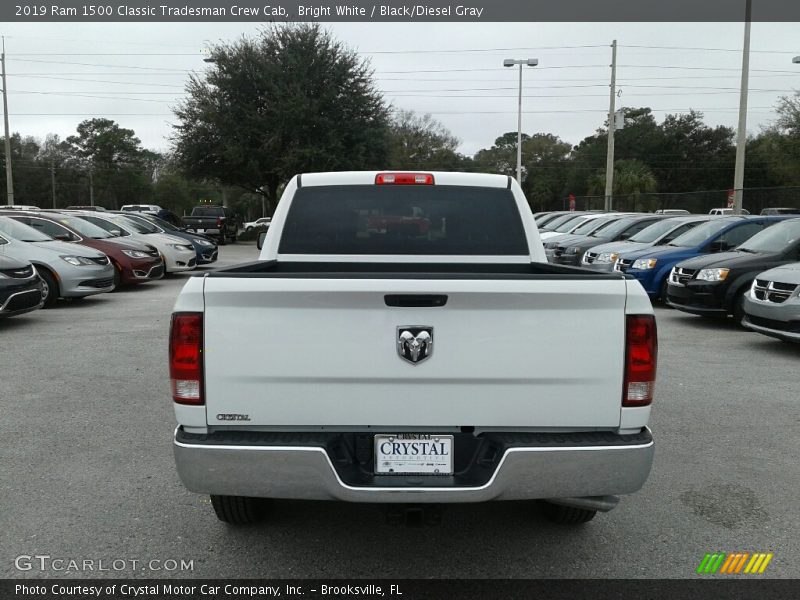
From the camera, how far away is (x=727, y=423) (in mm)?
6027

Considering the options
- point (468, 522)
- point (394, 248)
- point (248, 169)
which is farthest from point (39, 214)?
point (248, 169)

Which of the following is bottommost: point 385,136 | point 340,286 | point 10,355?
point 10,355

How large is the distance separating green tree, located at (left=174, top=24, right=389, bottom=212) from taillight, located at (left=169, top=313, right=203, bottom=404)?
32.2 m

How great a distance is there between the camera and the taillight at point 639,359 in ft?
10.0

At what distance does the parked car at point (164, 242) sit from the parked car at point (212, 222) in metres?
12.7

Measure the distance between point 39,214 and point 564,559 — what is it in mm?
15512

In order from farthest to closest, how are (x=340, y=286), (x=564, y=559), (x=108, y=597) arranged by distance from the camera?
(x=564, y=559) → (x=108, y=597) → (x=340, y=286)

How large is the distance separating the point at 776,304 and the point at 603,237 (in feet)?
31.1

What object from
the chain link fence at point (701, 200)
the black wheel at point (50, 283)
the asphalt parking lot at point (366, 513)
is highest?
the chain link fence at point (701, 200)

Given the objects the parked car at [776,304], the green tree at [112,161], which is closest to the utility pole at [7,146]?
the parked car at [776,304]

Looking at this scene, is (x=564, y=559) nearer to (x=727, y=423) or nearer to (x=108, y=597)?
(x=108, y=597)

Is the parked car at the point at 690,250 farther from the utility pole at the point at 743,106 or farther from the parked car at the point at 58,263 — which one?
the utility pole at the point at 743,106

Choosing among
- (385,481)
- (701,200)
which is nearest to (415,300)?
(385,481)

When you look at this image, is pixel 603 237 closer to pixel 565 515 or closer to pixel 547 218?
pixel 547 218
